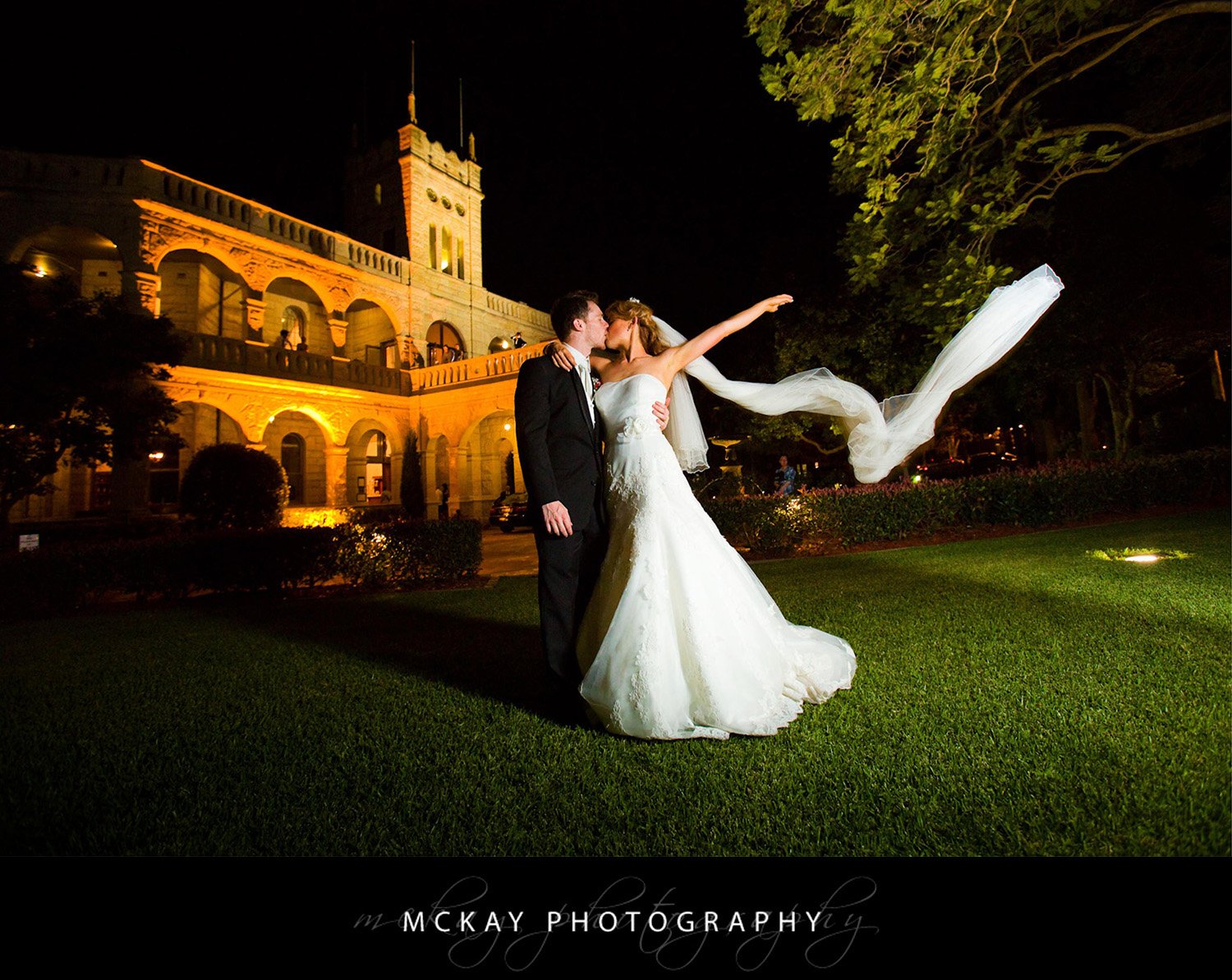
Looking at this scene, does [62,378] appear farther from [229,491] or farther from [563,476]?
[563,476]

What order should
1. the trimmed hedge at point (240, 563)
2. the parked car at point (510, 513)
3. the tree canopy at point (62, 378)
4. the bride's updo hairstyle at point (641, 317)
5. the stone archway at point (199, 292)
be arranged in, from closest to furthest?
the bride's updo hairstyle at point (641, 317) → the trimmed hedge at point (240, 563) → the tree canopy at point (62, 378) → the stone archway at point (199, 292) → the parked car at point (510, 513)

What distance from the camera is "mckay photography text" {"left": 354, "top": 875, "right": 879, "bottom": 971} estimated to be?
1683 millimetres

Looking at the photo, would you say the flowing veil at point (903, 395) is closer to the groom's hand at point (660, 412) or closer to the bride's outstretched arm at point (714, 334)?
the bride's outstretched arm at point (714, 334)

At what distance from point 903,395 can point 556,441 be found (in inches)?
91.3

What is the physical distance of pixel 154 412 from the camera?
1167cm

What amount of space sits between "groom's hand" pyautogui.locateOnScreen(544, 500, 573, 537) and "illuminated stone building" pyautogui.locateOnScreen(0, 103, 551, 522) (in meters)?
15.3

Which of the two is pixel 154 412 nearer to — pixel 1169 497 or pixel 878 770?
pixel 878 770

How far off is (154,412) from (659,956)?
14.2 m

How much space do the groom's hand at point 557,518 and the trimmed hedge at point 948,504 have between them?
26.8 feet

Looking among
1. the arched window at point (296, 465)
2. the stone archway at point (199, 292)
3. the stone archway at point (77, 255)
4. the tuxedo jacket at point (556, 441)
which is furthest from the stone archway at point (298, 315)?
the tuxedo jacket at point (556, 441)

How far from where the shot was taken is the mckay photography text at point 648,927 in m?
1.68

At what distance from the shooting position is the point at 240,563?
8.65 meters

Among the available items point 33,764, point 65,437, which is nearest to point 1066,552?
point 33,764

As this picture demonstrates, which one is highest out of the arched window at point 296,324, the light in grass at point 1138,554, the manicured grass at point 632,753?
the arched window at point 296,324
